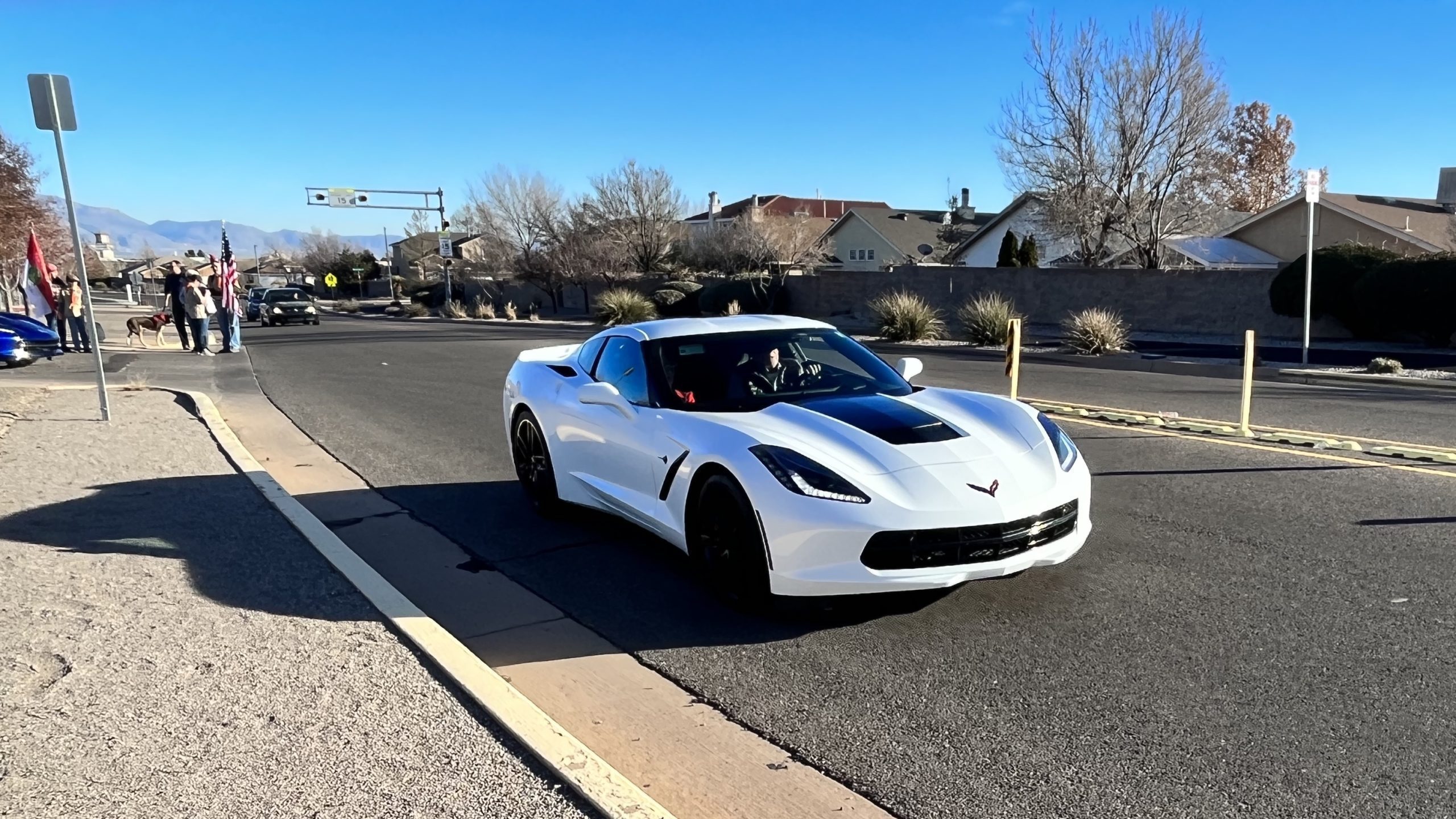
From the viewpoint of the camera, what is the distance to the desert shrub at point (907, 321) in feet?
75.6

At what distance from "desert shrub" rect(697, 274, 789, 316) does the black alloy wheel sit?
27093 millimetres

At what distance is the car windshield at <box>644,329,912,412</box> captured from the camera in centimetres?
539

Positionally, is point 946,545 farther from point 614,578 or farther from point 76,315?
point 76,315

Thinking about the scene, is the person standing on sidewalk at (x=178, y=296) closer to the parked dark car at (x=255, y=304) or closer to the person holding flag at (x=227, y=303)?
the person holding flag at (x=227, y=303)

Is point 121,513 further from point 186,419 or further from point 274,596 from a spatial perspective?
point 186,419

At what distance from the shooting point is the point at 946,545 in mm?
4164

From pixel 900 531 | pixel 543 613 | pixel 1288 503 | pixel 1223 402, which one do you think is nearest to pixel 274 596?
pixel 543 613

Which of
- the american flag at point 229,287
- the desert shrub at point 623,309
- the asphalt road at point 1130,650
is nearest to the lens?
the asphalt road at point 1130,650

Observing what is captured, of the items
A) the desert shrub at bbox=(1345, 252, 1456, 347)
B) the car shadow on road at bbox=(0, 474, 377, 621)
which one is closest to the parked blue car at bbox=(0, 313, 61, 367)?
the car shadow on road at bbox=(0, 474, 377, 621)

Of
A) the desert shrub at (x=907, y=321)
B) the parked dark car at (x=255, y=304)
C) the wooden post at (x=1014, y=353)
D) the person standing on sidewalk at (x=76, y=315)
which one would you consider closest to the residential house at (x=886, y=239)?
the parked dark car at (x=255, y=304)

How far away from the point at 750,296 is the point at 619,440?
2973 cm

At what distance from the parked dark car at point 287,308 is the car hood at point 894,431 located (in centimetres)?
3847

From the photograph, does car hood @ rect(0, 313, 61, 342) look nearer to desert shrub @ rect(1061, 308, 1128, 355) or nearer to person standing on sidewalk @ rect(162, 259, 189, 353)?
person standing on sidewalk @ rect(162, 259, 189, 353)

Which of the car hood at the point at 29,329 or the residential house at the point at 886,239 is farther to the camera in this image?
the residential house at the point at 886,239
